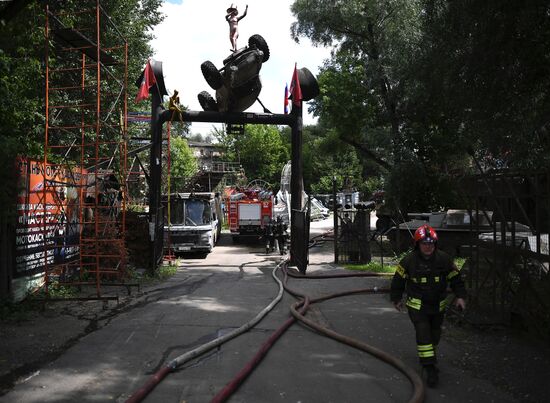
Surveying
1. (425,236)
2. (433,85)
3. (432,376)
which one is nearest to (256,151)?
(433,85)

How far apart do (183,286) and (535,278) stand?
776 cm

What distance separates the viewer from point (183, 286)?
11.5 m

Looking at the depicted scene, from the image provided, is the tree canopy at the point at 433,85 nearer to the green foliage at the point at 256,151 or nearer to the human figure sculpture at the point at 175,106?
the human figure sculpture at the point at 175,106

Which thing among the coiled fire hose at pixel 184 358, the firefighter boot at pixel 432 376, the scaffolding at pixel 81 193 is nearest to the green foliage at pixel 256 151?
the scaffolding at pixel 81 193

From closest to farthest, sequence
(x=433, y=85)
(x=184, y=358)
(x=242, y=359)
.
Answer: (x=184, y=358), (x=242, y=359), (x=433, y=85)

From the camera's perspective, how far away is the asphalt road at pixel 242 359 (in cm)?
464

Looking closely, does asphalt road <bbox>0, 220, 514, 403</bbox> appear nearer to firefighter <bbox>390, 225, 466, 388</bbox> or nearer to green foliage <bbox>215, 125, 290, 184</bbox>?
firefighter <bbox>390, 225, 466, 388</bbox>

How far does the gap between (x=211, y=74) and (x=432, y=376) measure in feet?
33.7

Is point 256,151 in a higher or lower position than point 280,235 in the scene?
higher

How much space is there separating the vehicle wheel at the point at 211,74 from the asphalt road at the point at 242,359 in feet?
20.2

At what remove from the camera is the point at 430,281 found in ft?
17.0

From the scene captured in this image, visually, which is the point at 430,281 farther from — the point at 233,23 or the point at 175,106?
the point at 233,23

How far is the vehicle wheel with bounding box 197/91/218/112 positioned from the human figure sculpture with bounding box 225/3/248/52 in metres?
1.64

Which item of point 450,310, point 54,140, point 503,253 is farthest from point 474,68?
point 54,140
